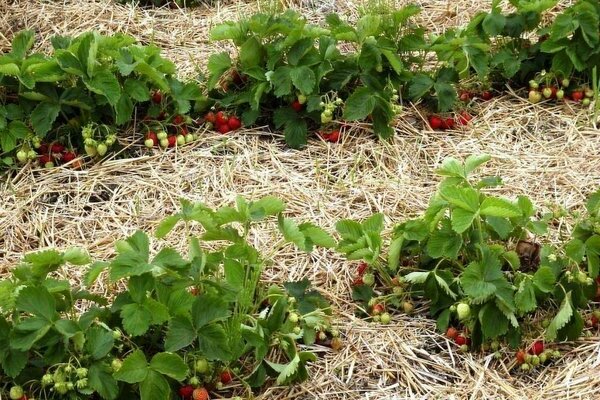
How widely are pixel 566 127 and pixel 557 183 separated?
1.43ft

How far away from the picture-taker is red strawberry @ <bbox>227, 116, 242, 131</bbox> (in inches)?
148

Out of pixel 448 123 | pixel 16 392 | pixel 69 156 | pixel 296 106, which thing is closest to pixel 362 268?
pixel 296 106

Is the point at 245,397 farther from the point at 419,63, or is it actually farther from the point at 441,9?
the point at 441,9

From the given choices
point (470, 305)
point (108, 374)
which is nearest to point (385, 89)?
point (470, 305)

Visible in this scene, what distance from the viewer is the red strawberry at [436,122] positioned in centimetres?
384

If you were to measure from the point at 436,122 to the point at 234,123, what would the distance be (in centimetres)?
78

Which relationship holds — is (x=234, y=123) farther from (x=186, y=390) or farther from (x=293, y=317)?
(x=186, y=390)

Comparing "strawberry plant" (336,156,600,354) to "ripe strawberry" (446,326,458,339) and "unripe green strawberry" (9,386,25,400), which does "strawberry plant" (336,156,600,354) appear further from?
"unripe green strawberry" (9,386,25,400)

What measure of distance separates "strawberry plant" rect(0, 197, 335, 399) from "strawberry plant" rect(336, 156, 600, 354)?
0.27m

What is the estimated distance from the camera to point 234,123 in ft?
12.4

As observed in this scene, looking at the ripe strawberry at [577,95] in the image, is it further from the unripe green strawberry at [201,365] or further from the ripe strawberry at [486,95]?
the unripe green strawberry at [201,365]

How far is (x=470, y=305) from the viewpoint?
2.83m

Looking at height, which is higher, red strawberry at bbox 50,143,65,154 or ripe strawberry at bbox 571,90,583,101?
ripe strawberry at bbox 571,90,583,101

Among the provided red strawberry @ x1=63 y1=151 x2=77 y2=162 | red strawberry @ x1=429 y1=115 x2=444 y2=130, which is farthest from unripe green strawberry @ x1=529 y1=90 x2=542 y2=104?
red strawberry @ x1=63 y1=151 x2=77 y2=162
